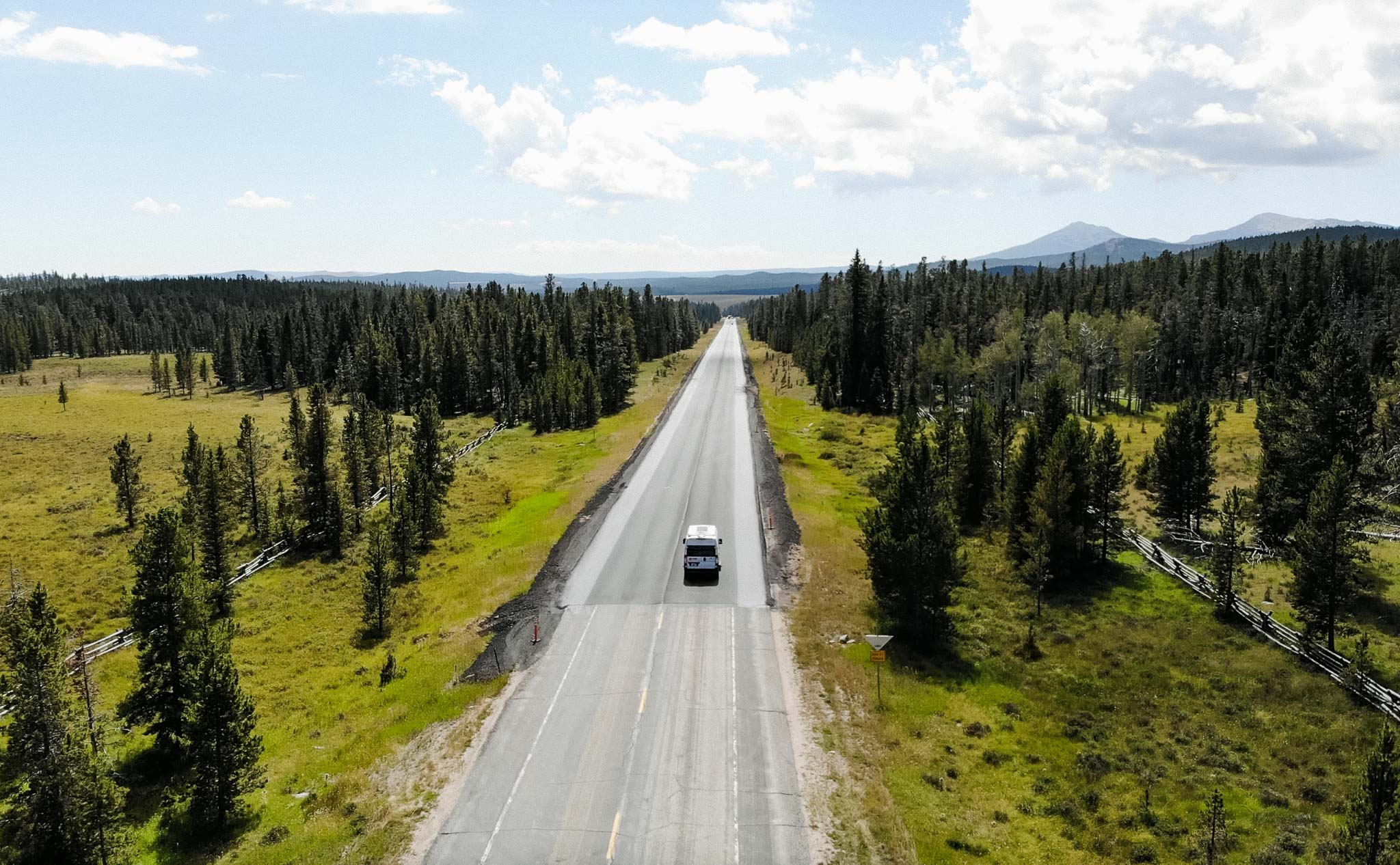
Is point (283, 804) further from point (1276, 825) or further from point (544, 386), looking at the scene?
point (544, 386)

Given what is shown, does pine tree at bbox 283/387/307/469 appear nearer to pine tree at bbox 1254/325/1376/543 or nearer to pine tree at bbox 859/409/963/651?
pine tree at bbox 859/409/963/651

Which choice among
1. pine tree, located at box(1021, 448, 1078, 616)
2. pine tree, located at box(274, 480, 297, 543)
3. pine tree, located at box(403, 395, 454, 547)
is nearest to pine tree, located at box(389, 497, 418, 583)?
pine tree, located at box(403, 395, 454, 547)

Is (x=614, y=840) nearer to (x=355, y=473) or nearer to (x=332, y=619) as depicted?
(x=332, y=619)

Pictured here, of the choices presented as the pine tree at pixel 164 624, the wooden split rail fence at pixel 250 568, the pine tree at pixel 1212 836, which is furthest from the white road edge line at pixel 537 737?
the pine tree at pixel 1212 836

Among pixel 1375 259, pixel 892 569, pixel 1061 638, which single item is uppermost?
pixel 1375 259

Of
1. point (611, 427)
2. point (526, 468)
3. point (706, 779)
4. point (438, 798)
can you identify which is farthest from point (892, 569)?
point (611, 427)

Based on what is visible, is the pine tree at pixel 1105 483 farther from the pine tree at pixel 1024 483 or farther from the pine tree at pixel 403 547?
the pine tree at pixel 403 547

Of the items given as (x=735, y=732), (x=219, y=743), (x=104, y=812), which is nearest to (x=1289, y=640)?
(x=735, y=732)
